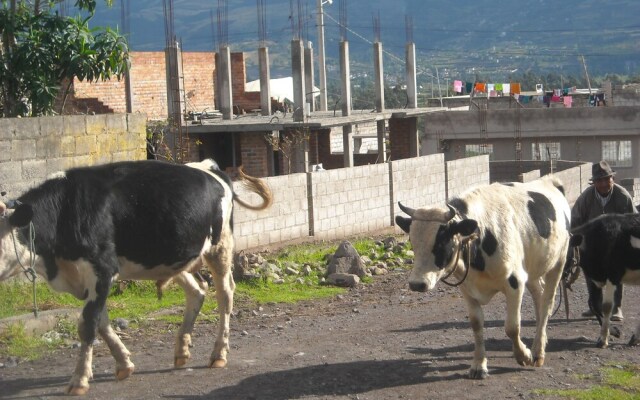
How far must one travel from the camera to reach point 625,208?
1209 centimetres

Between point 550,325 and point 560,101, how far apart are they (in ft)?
140

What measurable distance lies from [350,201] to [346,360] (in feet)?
32.3

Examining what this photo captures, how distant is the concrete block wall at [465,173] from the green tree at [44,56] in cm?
1028

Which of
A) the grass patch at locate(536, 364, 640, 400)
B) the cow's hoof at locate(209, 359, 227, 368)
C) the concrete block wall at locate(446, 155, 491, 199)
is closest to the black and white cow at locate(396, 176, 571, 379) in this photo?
the grass patch at locate(536, 364, 640, 400)

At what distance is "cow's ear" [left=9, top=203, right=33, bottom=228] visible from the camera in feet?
27.9

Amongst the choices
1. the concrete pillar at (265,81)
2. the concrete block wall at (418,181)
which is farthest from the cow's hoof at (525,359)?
the concrete pillar at (265,81)

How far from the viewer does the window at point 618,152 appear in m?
41.3

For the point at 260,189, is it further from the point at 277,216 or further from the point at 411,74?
the point at 411,74

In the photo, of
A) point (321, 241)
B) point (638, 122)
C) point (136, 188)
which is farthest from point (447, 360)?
point (638, 122)

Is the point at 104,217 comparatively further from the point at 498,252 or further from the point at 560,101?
the point at 560,101

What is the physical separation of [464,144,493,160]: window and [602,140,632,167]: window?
14.4 ft

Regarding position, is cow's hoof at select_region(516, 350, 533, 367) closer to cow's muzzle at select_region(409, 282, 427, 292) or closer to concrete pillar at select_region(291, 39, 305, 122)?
cow's muzzle at select_region(409, 282, 427, 292)

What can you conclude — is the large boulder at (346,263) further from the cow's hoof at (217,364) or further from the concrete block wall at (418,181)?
the concrete block wall at (418,181)

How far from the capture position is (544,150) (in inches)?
1670
